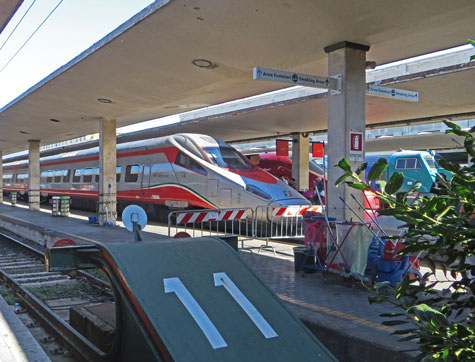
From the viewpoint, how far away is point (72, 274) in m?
8.92

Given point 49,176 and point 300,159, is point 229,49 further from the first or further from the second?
point 49,176

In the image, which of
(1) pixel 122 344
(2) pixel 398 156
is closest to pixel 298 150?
(2) pixel 398 156

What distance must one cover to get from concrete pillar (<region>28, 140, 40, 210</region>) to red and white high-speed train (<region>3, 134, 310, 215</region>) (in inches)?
147

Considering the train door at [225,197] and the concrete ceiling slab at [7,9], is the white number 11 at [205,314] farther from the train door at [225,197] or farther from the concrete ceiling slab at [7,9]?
the train door at [225,197]

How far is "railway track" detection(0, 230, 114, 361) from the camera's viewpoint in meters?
4.98

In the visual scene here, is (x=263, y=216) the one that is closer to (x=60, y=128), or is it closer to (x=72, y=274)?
(x=72, y=274)

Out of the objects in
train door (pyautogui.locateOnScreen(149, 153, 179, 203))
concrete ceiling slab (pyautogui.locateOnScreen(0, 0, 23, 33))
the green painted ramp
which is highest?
concrete ceiling slab (pyautogui.locateOnScreen(0, 0, 23, 33))

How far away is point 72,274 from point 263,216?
5658mm

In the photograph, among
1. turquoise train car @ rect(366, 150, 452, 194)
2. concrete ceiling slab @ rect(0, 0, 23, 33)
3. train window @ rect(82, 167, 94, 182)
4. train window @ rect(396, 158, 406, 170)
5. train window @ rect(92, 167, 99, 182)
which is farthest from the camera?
train window @ rect(396, 158, 406, 170)

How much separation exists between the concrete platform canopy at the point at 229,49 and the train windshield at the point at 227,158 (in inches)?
63.5

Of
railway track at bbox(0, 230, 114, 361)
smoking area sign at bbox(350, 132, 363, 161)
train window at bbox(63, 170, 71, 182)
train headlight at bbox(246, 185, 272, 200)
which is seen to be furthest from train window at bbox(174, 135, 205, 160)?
train window at bbox(63, 170, 71, 182)

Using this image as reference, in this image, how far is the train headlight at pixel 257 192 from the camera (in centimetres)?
1280

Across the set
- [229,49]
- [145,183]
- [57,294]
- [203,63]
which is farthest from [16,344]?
[145,183]

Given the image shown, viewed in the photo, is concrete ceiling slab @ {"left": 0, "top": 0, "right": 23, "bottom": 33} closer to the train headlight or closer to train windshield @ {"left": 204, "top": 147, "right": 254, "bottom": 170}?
train windshield @ {"left": 204, "top": 147, "right": 254, "bottom": 170}
